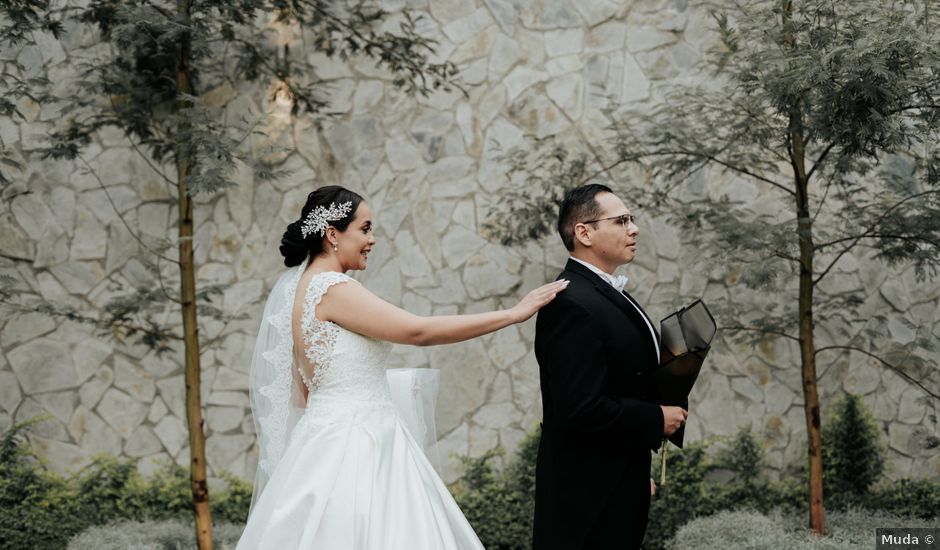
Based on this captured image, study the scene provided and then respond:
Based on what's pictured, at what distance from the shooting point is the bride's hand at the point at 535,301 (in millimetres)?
3037

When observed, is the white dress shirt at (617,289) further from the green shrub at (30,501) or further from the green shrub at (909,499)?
the green shrub at (30,501)

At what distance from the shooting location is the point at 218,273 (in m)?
7.01

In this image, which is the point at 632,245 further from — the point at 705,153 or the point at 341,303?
the point at 705,153

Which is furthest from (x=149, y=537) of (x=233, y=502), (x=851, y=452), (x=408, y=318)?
(x=851, y=452)

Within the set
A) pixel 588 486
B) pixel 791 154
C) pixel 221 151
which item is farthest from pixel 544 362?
pixel 791 154

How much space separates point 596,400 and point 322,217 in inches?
47.5

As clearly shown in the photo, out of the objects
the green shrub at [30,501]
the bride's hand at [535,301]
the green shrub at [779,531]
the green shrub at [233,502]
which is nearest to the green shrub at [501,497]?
the green shrub at [779,531]

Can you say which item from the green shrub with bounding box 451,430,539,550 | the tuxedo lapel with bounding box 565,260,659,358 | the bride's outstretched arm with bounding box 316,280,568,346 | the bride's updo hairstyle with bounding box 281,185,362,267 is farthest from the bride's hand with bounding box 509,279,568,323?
the green shrub with bounding box 451,430,539,550

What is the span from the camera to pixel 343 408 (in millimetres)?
3359

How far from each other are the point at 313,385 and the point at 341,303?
36 cm

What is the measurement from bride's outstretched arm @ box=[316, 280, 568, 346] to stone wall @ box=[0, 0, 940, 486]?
366 centimetres

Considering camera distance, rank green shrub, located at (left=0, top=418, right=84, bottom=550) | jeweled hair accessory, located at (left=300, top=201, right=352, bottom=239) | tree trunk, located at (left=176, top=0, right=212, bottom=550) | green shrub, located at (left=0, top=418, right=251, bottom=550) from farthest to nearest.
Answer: green shrub, located at (left=0, top=418, right=251, bottom=550) → green shrub, located at (left=0, top=418, right=84, bottom=550) → tree trunk, located at (left=176, top=0, right=212, bottom=550) → jeweled hair accessory, located at (left=300, top=201, right=352, bottom=239)

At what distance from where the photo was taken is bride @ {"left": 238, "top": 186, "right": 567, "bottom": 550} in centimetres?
314

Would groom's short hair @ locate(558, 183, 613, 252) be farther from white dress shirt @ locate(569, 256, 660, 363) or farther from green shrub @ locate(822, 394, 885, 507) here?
green shrub @ locate(822, 394, 885, 507)
